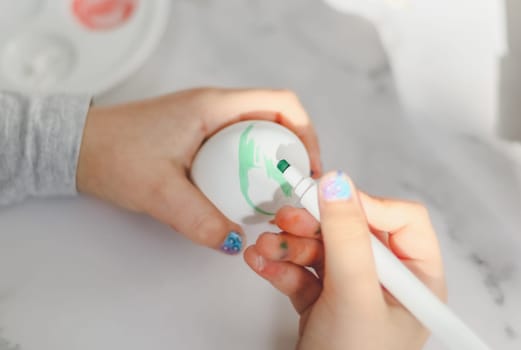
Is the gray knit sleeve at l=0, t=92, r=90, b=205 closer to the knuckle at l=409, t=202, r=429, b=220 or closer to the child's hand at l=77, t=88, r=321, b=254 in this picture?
the child's hand at l=77, t=88, r=321, b=254

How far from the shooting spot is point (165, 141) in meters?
0.48

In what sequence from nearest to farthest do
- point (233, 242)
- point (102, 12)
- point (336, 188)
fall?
1. point (336, 188)
2. point (233, 242)
3. point (102, 12)

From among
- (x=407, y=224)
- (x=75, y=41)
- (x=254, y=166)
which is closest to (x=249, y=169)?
A: (x=254, y=166)

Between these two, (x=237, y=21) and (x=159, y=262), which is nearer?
(x=159, y=262)

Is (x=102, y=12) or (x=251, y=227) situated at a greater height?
(x=102, y=12)

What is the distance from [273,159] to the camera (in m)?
0.43

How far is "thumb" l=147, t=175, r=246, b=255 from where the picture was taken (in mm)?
451

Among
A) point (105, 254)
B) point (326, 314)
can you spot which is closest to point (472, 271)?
point (326, 314)

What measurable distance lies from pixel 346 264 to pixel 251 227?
0.45 ft

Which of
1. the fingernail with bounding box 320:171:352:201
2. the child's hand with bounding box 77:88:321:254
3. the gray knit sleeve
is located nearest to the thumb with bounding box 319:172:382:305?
the fingernail with bounding box 320:171:352:201

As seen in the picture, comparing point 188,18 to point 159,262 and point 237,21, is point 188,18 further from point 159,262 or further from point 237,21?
point 159,262

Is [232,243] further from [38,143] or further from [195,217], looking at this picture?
[38,143]

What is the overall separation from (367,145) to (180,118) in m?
0.15

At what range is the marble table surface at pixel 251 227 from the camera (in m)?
0.46
